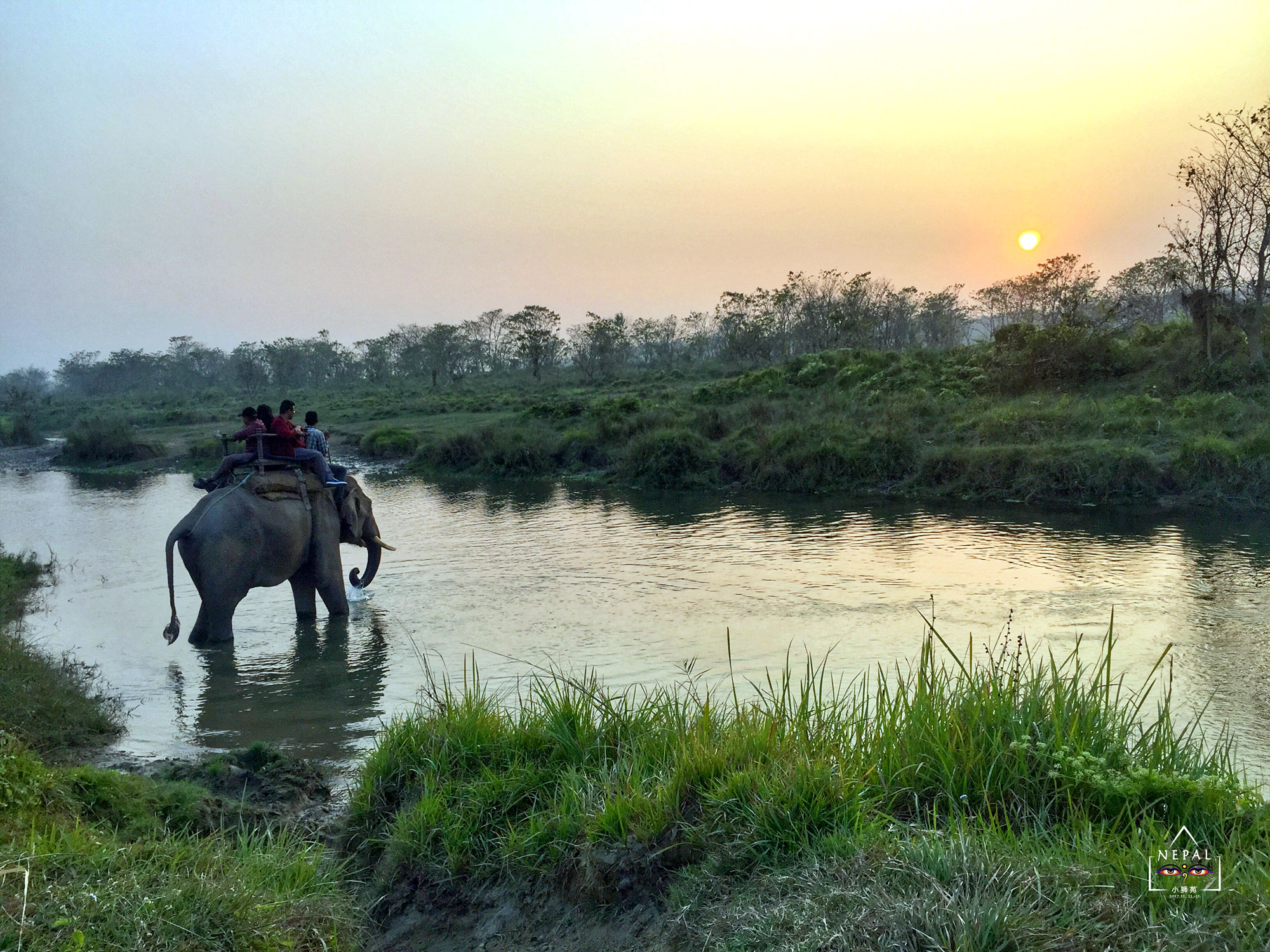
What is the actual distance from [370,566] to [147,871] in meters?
9.35

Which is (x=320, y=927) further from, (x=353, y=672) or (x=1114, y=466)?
(x=1114, y=466)

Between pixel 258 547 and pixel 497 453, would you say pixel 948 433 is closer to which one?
pixel 497 453

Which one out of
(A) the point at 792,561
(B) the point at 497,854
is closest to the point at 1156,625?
(A) the point at 792,561

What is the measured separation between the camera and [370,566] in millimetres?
12680

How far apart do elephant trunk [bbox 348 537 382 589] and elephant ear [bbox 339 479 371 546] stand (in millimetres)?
210

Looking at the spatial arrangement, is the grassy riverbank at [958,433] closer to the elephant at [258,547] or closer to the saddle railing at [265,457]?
the elephant at [258,547]

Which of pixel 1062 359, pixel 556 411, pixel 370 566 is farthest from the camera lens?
pixel 556 411

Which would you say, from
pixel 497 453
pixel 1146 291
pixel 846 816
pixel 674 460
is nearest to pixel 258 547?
pixel 846 816

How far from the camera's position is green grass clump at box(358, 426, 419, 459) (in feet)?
112

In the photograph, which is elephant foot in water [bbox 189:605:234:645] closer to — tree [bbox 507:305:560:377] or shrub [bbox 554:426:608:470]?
shrub [bbox 554:426:608:470]

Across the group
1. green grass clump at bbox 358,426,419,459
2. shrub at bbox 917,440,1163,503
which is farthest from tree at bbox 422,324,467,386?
shrub at bbox 917,440,1163,503

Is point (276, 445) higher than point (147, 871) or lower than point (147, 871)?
higher

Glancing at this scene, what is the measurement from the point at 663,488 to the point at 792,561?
10.1 metres

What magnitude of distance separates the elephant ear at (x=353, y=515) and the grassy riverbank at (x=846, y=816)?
6.84 metres
